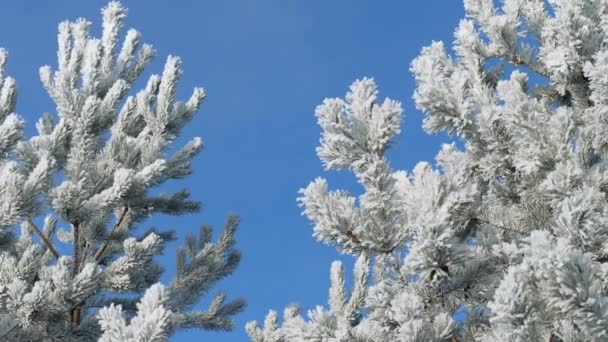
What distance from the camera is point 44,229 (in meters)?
9.19

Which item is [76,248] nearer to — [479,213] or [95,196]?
[95,196]

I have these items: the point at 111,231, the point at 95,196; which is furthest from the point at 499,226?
the point at 111,231

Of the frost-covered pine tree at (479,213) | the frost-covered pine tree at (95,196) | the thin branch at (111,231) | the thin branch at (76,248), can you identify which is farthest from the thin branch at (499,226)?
the thin branch at (111,231)

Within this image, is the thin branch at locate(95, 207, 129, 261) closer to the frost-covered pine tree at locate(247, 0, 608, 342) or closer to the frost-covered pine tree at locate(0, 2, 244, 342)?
the frost-covered pine tree at locate(0, 2, 244, 342)

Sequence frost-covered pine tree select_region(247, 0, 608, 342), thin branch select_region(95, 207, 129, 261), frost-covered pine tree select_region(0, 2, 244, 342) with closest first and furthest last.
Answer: frost-covered pine tree select_region(247, 0, 608, 342), frost-covered pine tree select_region(0, 2, 244, 342), thin branch select_region(95, 207, 129, 261)

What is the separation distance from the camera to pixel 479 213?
4082mm

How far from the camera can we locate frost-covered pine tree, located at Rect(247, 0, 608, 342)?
2.49m

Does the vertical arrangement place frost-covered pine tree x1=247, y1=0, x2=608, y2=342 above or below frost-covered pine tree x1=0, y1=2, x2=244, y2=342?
below

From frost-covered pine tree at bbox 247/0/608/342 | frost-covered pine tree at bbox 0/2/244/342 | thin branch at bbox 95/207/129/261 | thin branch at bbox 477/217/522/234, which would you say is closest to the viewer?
frost-covered pine tree at bbox 247/0/608/342

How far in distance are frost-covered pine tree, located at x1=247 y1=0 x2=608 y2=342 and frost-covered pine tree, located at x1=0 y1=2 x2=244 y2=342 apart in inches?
89.6

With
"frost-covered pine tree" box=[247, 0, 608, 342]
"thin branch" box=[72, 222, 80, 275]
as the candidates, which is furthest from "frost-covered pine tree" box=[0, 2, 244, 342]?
"frost-covered pine tree" box=[247, 0, 608, 342]

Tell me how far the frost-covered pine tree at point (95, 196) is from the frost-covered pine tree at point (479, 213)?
2.28 metres

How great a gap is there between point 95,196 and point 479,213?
3577 mm

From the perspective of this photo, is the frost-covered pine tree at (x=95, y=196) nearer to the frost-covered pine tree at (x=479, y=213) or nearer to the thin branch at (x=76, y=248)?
the thin branch at (x=76, y=248)
